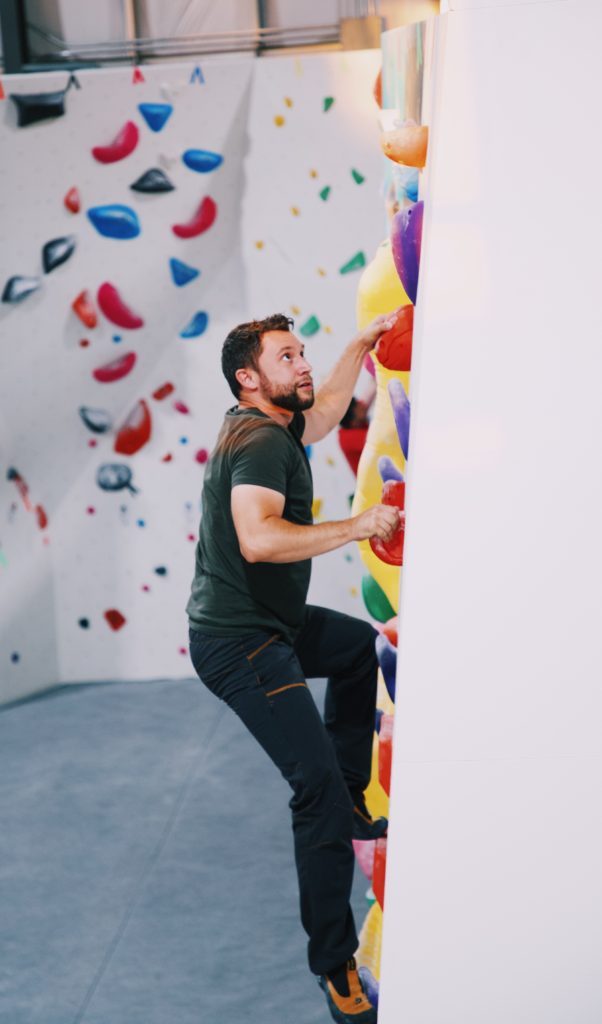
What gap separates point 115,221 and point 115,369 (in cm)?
53

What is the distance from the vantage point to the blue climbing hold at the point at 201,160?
4.34 meters

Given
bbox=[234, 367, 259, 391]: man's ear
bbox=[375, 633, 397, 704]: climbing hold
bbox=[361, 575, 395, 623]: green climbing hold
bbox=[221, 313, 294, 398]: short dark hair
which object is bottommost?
bbox=[375, 633, 397, 704]: climbing hold

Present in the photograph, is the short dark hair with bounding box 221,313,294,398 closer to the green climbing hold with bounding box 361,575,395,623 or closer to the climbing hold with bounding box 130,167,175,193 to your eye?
the green climbing hold with bounding box 361,575,395,623

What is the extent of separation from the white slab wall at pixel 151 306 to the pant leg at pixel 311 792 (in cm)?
225

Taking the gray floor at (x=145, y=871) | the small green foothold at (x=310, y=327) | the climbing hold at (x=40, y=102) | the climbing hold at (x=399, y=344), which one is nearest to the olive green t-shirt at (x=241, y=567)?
the climbing hold at (x=399, y=344)

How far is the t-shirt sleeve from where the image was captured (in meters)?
2.25

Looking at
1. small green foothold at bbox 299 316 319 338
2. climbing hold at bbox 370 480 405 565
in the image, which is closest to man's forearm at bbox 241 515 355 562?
climbing hold at bbox 370 480 405 565

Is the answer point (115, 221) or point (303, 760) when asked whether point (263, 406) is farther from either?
point (115, 221)

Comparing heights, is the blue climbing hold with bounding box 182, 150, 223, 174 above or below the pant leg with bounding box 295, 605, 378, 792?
above

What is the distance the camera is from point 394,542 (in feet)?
6.68

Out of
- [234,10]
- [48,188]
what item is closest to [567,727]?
[48,188]

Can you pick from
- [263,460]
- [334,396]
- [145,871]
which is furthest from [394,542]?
[145,871]

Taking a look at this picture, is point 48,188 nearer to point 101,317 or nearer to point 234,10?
point 101,317

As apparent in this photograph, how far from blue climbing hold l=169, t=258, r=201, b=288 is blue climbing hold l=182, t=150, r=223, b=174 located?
334 mm
